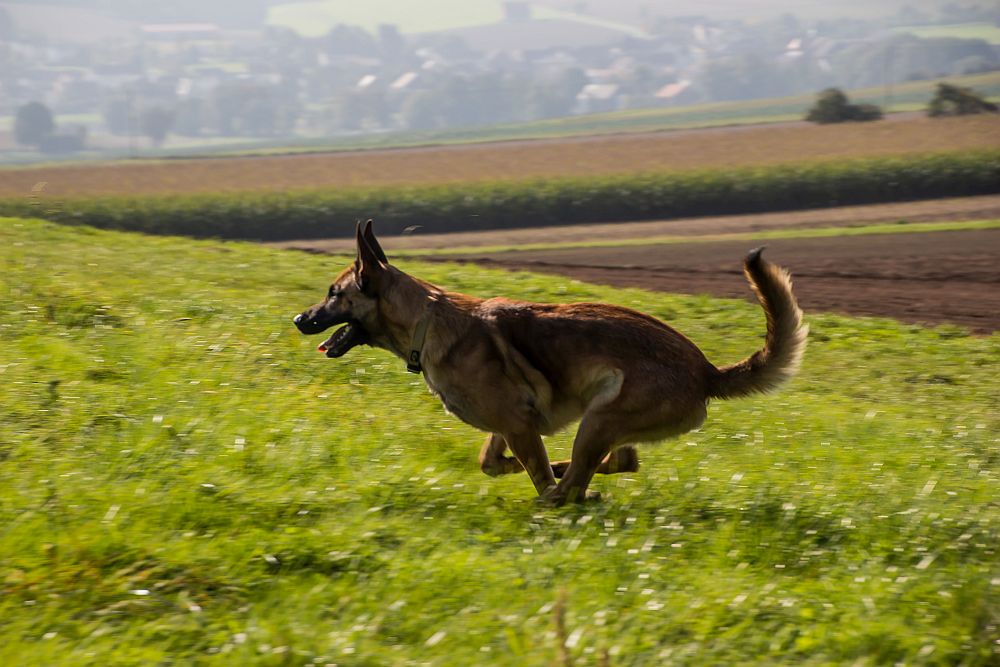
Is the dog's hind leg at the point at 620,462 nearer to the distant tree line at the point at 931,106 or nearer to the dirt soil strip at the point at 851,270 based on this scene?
the dirt soil strip at the point at 851,270

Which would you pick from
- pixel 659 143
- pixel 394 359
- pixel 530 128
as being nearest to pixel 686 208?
pixel 659 143

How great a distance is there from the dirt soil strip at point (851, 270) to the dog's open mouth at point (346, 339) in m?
12.8

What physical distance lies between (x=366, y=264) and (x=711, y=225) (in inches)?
1318

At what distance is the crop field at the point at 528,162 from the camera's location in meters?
53.4

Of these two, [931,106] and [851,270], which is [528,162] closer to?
[931,106]

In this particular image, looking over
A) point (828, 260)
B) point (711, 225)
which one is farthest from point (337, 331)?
point (711, 225)

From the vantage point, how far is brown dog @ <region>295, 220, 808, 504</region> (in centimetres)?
761

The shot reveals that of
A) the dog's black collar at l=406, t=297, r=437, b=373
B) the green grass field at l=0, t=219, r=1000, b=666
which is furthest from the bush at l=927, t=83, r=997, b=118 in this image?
the dog's black collar at l=406, t=297, r=437, b=373

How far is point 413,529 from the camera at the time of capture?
675cm

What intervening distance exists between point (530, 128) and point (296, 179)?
10449cm

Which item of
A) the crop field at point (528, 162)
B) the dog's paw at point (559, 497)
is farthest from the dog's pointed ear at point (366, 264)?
the crop field at point (528, 162)

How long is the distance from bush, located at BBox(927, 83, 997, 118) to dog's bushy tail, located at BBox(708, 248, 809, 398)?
200 feet

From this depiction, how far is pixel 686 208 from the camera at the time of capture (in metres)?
45.2

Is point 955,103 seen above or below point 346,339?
above
